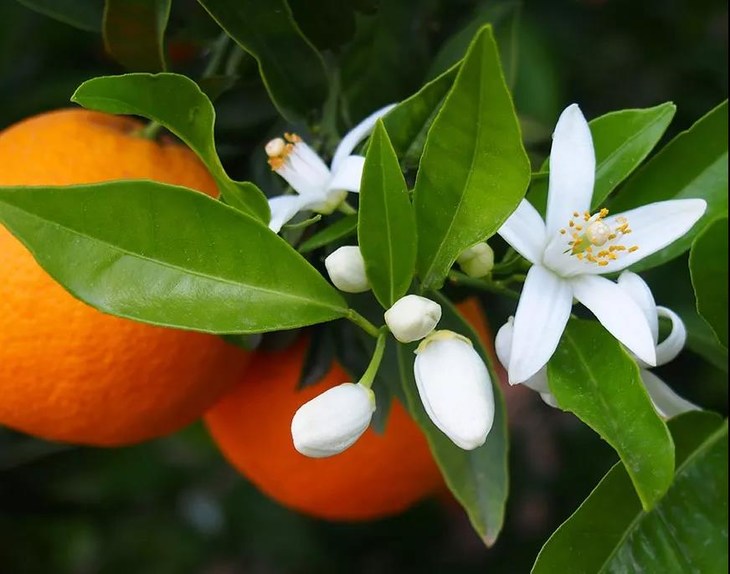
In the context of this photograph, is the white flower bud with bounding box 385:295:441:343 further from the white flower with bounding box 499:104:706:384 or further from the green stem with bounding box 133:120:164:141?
the green stem with bounding box 133:120:164:141

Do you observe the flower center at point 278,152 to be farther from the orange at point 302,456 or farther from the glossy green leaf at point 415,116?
the orange at point 302,456

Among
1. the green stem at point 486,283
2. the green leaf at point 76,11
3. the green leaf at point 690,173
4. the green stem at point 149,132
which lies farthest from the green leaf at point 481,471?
the green leaf at point 76,11

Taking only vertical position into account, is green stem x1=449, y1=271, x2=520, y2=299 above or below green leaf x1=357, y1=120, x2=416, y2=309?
below

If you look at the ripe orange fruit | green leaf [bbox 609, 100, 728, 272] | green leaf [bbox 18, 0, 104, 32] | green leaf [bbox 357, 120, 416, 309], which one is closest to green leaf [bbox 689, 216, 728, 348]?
green leaf [bbox 609, 100, 728, 272]

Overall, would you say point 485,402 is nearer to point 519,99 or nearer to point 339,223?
point 339,223

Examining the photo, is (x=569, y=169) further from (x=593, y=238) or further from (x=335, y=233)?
(x=335, y=233)

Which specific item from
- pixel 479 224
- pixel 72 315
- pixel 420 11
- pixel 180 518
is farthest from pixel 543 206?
pixel 180 518

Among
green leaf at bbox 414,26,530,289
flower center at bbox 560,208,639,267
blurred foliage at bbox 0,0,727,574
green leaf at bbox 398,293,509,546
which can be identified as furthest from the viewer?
blurred foliage at bbox 0,0,727,574
